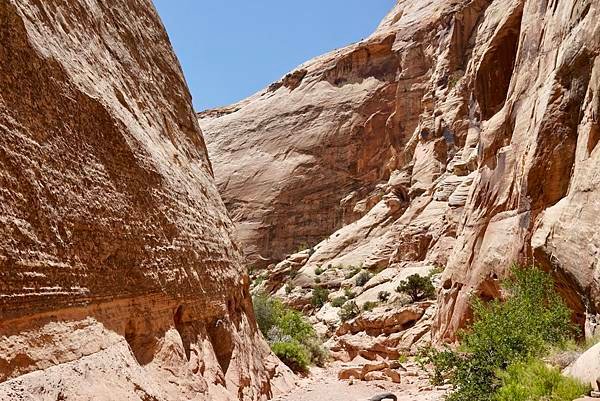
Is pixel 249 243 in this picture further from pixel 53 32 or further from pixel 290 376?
pixel 53 32

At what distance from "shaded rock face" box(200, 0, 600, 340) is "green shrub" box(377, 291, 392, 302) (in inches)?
122

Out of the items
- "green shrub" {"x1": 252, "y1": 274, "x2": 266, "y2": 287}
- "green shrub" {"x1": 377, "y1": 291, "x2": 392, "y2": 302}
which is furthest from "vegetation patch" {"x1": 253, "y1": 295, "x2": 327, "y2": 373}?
"green shrub" {"x1": 252, "y1": 274, "x2": 266, "y2": 287}

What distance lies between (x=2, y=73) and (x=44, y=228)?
190 centimetres

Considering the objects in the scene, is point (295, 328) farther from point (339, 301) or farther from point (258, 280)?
point (258, 280)

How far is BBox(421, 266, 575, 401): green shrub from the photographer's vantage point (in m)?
7.71

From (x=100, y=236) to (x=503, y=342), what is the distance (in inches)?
253

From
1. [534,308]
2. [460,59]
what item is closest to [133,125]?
[534,308]

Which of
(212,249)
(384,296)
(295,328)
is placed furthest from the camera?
(384,296)

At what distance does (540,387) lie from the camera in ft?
18.6

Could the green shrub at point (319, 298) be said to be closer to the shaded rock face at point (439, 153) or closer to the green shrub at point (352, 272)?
the shaded rock face at point (439, 153)

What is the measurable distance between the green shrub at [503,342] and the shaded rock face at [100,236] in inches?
164

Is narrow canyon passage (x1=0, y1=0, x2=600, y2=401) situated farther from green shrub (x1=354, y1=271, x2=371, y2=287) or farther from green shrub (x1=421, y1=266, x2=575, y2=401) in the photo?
green shrub (x1=354, y1=271, x2=371, y2=287)

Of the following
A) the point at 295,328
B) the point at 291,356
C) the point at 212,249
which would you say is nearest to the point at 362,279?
the point at 295,328

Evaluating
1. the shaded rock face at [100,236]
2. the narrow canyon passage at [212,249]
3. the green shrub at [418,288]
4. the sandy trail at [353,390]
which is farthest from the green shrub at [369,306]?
the shaded rock face at [100,236]
